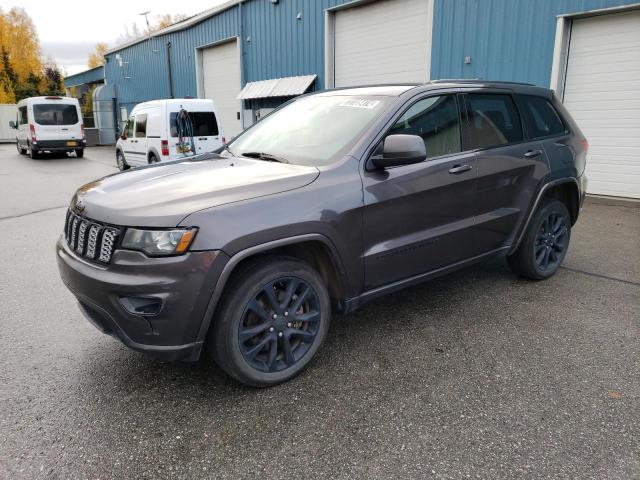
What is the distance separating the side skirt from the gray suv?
0.01 meters

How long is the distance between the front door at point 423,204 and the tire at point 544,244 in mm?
968

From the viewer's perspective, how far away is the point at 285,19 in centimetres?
1546

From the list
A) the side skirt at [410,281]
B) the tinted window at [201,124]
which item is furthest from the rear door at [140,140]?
the side skirt at [410,281]

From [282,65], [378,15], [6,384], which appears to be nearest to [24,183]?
[282,65]

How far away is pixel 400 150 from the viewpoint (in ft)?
9.59

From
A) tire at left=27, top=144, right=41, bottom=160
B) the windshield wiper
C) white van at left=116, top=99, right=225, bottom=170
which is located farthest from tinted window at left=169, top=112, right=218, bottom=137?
tire at left=27, top=144, right=41, bottom=160

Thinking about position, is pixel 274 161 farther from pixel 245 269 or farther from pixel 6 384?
pixel 6 384

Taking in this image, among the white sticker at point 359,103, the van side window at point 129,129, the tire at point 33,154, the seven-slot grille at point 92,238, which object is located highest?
the white sticker at point 359,103

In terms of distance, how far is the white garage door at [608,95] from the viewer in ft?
27.6

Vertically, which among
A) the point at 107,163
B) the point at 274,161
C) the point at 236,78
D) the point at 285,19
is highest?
the point at 285,19

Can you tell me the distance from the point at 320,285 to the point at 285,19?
1451 cm

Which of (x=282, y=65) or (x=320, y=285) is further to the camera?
(x=282, y=65)

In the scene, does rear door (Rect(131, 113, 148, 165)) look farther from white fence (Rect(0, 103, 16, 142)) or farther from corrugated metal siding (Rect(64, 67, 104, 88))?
corrugated metal siding (Rect(64, 67, 104, 88))

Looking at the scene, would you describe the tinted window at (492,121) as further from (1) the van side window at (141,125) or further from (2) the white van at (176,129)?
(1) the van side window at (141,125)
